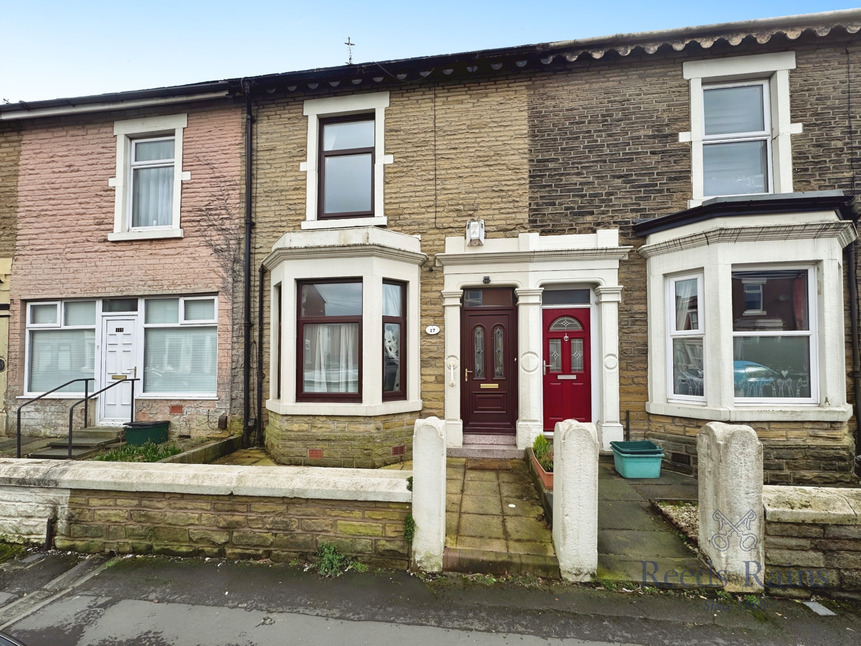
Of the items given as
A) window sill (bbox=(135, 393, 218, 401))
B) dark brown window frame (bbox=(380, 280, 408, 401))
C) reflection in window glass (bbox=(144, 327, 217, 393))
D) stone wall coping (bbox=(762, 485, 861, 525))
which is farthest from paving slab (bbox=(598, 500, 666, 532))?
reflection in window glass (bbox=(144, 327, 217, 393))

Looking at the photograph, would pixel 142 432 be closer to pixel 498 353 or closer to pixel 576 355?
pixel 498 353

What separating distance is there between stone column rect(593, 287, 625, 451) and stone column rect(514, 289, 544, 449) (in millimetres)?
894

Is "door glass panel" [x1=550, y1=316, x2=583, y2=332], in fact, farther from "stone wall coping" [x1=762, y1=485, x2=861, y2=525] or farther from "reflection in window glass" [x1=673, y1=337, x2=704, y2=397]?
"stone wall coping" [x1=762, y1=485, x2=861, y2=525]

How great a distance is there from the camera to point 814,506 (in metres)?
2.84

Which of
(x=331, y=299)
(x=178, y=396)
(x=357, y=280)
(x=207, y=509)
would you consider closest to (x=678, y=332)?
(x=357, y=280)

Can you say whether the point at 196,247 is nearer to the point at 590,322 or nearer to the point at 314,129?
the point at 314,129

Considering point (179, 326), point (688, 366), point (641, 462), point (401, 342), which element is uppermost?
point (179, 326)

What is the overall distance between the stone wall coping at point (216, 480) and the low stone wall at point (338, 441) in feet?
6.76

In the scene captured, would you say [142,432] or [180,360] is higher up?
[180,360]

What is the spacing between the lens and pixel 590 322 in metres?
6.17

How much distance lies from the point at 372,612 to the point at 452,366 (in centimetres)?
373

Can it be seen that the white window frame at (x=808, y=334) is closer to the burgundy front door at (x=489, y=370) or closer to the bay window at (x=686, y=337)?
the bay window at (x=686, y=337)

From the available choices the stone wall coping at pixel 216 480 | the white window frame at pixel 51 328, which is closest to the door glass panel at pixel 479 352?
the stone wall coping at pixel 216 480

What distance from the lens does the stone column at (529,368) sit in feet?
19.2
